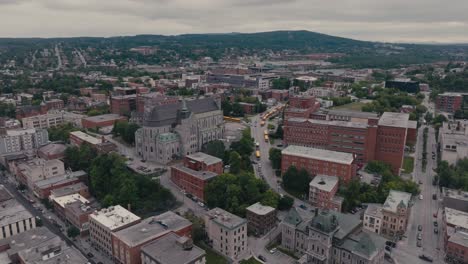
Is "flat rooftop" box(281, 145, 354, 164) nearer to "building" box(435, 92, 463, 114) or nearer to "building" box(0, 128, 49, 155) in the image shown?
"building" box(0, 128, 49, 155)

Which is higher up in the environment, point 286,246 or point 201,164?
point 201,164

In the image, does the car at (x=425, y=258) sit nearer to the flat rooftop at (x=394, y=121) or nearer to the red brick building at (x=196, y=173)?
the flat rooftop at (x=394, y=121)

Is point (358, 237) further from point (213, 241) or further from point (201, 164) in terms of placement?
point (201, 164)

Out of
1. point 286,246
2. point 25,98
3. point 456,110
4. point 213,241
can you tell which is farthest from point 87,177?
point 456,110

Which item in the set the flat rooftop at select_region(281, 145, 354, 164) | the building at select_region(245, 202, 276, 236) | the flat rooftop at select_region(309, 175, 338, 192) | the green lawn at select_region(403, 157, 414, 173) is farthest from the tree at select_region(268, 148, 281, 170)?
the green lawn at select_region(403, 157, 414, 173)

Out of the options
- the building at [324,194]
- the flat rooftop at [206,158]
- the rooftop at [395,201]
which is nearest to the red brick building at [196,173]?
the flat rooftop at [206,158]

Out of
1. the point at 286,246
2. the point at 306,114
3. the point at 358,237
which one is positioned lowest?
the point at 286,246
